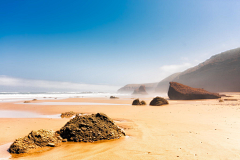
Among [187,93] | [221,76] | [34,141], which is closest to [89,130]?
[34,141]

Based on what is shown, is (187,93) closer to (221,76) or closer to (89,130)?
(89,130)

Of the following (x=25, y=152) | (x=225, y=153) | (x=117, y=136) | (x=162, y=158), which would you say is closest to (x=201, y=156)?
(x=225, y=153)

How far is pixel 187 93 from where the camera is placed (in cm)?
1914

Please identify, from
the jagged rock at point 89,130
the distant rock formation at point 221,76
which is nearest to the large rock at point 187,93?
the jagged rock at point 89,130

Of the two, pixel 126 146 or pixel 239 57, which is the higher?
pixel 239 57

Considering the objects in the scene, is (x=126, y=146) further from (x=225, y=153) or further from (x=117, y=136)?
(x=225, y=153)

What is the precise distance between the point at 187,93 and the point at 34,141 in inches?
778

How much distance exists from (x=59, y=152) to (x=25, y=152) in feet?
2.45

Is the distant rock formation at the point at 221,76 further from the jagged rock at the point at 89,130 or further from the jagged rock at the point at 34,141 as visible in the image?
the jagged rock at the point at 34,141

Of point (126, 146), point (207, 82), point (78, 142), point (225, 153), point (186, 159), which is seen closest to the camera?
point (186, 159)

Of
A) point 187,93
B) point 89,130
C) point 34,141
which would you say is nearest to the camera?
point 34,141

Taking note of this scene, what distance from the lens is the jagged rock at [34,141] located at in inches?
117

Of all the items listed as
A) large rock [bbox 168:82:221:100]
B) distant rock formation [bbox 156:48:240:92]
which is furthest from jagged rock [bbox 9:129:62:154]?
distant rock formation [bbox 156:48:240:92]

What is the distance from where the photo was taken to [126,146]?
3.23 meters
